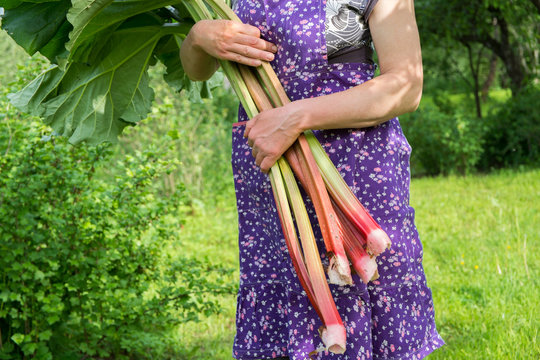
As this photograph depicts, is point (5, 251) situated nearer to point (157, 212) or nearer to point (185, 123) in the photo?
point (157, 212)

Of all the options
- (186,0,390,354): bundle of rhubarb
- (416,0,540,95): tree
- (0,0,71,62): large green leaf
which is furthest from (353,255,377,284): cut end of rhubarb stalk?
(416,0,540,95): tree

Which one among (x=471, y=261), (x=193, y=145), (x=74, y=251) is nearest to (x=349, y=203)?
(x=74, y=251)

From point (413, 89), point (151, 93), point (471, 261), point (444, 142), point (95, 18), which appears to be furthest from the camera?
point (444, 142)

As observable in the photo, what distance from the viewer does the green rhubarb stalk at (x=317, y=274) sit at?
59.2 inches

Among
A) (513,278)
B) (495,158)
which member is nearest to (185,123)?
(513,278)

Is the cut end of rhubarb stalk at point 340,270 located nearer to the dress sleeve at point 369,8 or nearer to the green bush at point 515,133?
the dress sleeve at point 369,8

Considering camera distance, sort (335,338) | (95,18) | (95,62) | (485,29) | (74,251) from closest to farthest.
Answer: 1. (335,338)
2. (95,18)
3. (95,62)
4. (74,251)
5. (485,29)

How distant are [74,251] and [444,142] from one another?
7.45m

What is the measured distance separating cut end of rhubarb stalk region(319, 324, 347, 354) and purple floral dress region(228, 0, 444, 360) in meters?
0.25

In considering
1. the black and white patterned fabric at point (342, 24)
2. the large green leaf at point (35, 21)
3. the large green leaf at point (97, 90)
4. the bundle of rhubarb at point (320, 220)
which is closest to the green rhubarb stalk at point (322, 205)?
the bundle of rhubarb at point (320, 220)

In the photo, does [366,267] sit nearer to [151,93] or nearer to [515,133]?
[151,93]

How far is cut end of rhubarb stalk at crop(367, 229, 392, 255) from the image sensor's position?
1.52 meters

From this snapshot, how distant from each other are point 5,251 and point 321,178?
197 centimetres

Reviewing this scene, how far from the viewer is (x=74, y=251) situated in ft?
10.4
